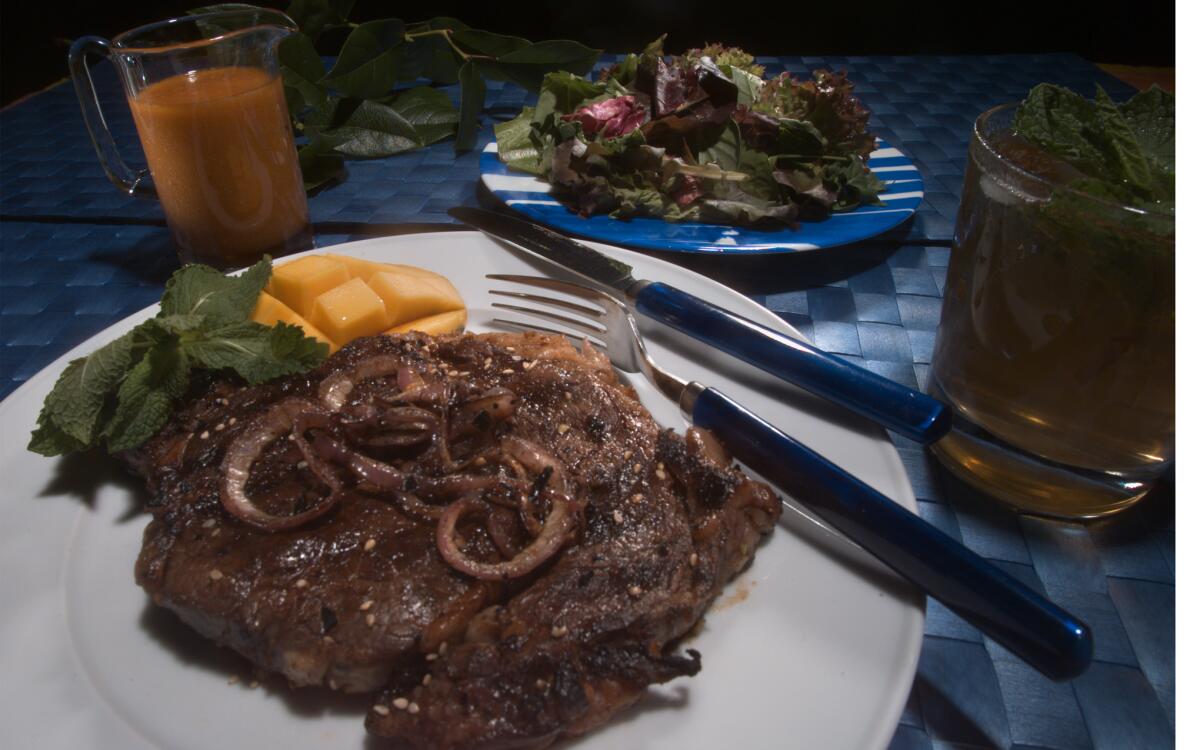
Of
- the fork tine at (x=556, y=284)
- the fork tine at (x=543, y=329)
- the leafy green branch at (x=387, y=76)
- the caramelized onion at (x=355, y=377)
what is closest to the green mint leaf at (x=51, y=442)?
the caramelized onion at (x=355, y=377)

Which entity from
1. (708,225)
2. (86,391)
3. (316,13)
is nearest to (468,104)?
(316,13)

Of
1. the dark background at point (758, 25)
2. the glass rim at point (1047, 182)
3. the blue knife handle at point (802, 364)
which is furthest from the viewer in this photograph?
the dark background at point (758, 25)

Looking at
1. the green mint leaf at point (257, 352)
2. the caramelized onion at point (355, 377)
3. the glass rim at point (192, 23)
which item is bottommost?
the caramelized onion at point (355, 377)

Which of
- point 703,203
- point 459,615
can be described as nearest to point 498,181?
point 703,203

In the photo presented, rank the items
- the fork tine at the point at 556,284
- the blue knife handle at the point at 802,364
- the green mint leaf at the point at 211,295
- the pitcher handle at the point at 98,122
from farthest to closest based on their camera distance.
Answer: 1. the pitcher handle at the point at 98,122
2. the fork tine at the point at 556,284
3. the green mint leaf at the point at 211,295
4. the blue knife handle at the point at 802,364

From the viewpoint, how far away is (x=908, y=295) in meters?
2.93

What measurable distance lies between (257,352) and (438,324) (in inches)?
24.3

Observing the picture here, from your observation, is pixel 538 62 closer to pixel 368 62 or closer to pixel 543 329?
pixel 368 62

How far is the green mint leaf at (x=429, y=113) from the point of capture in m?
4.18

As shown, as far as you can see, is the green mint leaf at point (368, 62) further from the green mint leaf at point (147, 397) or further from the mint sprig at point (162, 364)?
the green mint leaf at point (147, 397)

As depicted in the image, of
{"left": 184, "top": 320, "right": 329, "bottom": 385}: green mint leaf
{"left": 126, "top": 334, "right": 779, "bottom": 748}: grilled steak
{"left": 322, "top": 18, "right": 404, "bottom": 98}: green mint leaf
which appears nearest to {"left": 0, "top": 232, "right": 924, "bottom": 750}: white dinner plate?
{"left": 126, "top": 334, "right": 779, "bottom": 748}: grilled steak

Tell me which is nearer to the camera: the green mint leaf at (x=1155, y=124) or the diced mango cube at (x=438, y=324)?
the green mint leaf at (x=1155, y=124)

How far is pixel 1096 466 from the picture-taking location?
1757mm

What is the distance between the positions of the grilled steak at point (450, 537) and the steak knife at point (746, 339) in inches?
15.9
